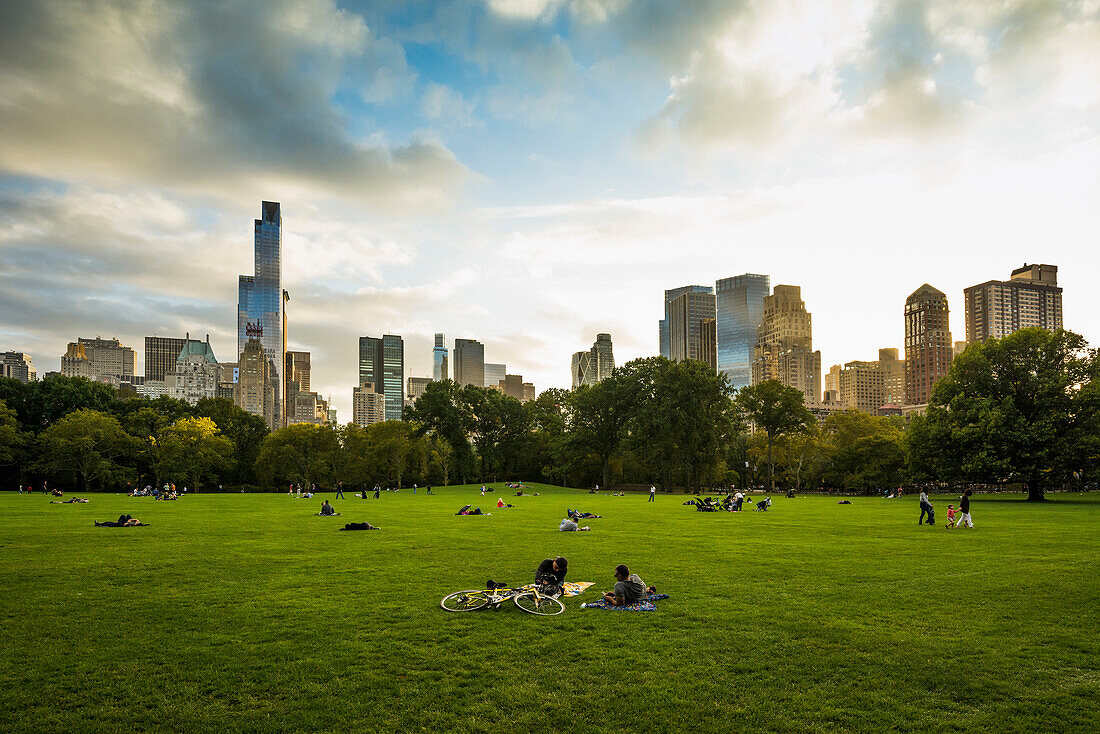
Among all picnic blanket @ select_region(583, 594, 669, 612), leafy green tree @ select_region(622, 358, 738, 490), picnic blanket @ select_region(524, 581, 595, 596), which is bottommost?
picnic blanket @ select_region(524, 581, 595, 596)

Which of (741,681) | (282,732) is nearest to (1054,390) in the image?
(741,681)

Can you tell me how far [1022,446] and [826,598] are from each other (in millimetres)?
46615

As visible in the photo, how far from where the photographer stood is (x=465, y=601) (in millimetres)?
12391

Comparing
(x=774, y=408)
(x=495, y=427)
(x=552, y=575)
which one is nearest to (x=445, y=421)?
(x=495, y=427)

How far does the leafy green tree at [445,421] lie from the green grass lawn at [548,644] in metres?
75.7

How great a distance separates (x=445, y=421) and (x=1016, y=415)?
69.0m

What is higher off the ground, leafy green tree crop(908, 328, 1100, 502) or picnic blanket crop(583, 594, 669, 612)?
leafy green tree crop(908, 328, 1100, 502)

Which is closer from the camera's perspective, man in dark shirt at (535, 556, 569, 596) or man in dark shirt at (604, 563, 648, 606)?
man in dark shirt at (604, 563, 648, 606)

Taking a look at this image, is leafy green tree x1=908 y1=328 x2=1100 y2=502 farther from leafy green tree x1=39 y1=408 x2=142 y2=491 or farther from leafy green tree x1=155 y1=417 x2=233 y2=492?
Result: leafy green tree x1=39 y1=408 x2=142 y2=491

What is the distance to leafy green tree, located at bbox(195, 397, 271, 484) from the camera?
297 feet

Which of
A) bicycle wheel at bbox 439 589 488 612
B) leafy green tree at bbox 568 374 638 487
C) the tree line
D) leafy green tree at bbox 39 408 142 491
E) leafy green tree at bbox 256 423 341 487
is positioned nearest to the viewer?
bicycle wheel at bbox 439 589 488 612

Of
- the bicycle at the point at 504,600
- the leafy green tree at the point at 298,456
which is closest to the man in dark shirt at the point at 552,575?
the bicycle at the point at 504,600

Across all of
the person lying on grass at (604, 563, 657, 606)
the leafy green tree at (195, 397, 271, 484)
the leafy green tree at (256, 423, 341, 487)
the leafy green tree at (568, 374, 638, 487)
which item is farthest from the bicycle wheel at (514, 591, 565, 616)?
the leafy green tree at (195, 397, 271, 484)

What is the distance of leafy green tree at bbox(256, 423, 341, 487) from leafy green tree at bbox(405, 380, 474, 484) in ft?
43.3
